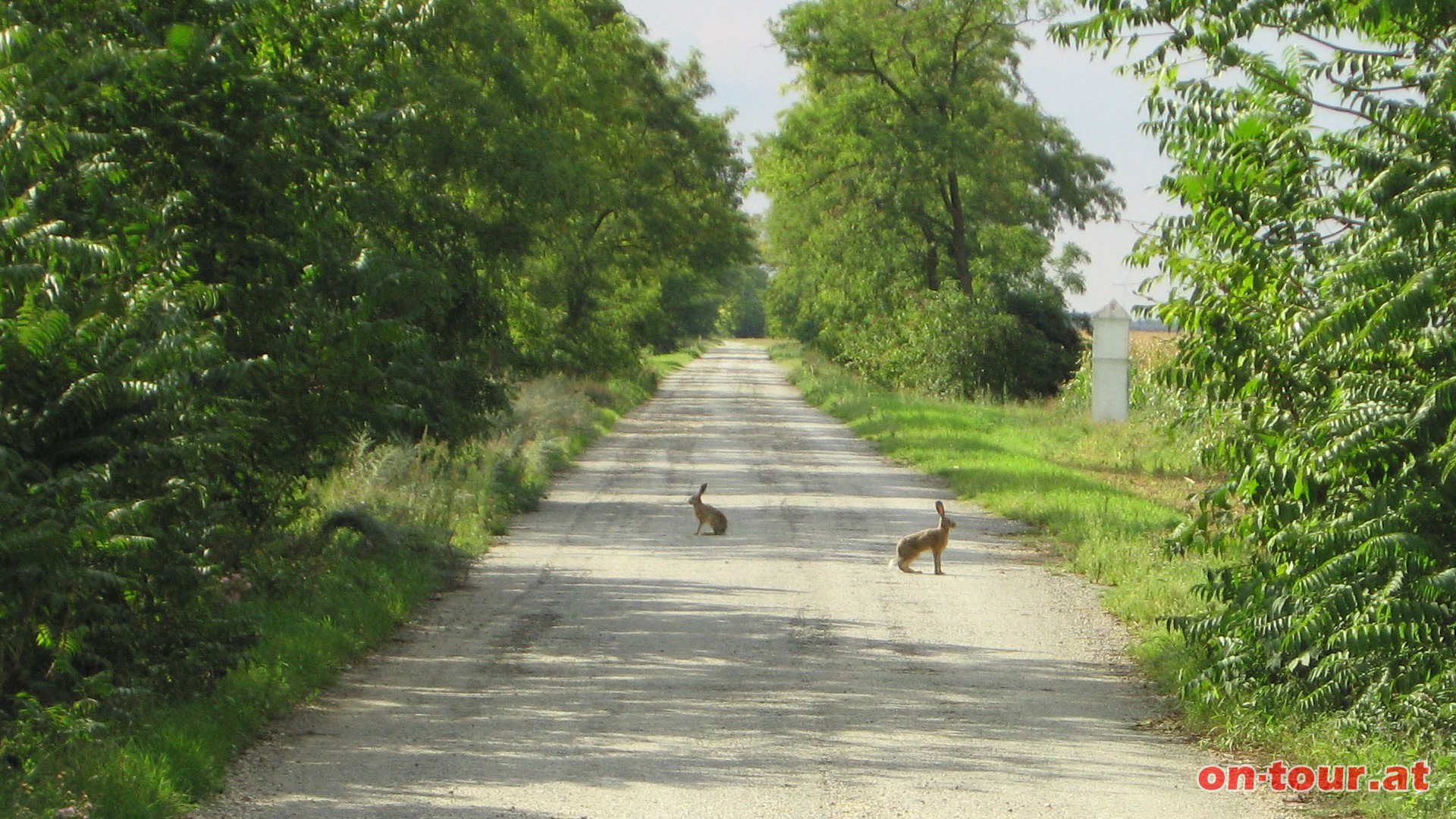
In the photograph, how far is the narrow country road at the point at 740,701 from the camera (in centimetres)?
707

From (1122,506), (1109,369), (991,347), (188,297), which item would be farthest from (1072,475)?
(991,347)

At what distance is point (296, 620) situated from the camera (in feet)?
34.4

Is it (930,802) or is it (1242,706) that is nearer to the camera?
(930,802)

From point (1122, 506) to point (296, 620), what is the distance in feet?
37.2

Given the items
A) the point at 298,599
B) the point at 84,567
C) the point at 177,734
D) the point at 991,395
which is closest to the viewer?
the point at 84,567

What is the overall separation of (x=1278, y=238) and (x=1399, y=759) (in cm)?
285

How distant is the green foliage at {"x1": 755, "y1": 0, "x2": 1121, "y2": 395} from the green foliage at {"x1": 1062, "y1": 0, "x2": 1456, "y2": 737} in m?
32.1

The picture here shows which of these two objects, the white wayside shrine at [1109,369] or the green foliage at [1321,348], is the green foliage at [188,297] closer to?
the green foliage at [1321,348]

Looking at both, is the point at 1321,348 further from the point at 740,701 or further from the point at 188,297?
the point at 188,297

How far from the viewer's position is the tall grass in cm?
659

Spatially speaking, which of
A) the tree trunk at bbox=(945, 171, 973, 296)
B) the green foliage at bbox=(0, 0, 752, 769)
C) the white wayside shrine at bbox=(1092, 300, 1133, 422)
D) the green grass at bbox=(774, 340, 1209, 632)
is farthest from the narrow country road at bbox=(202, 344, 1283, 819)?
the tree trunk at bbox=(945, 171, 973, 296)

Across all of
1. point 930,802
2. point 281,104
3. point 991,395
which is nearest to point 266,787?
point 930,802

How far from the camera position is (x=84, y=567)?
6914 mm

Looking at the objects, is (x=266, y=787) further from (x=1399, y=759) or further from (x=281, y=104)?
(x=1399, y=759)
